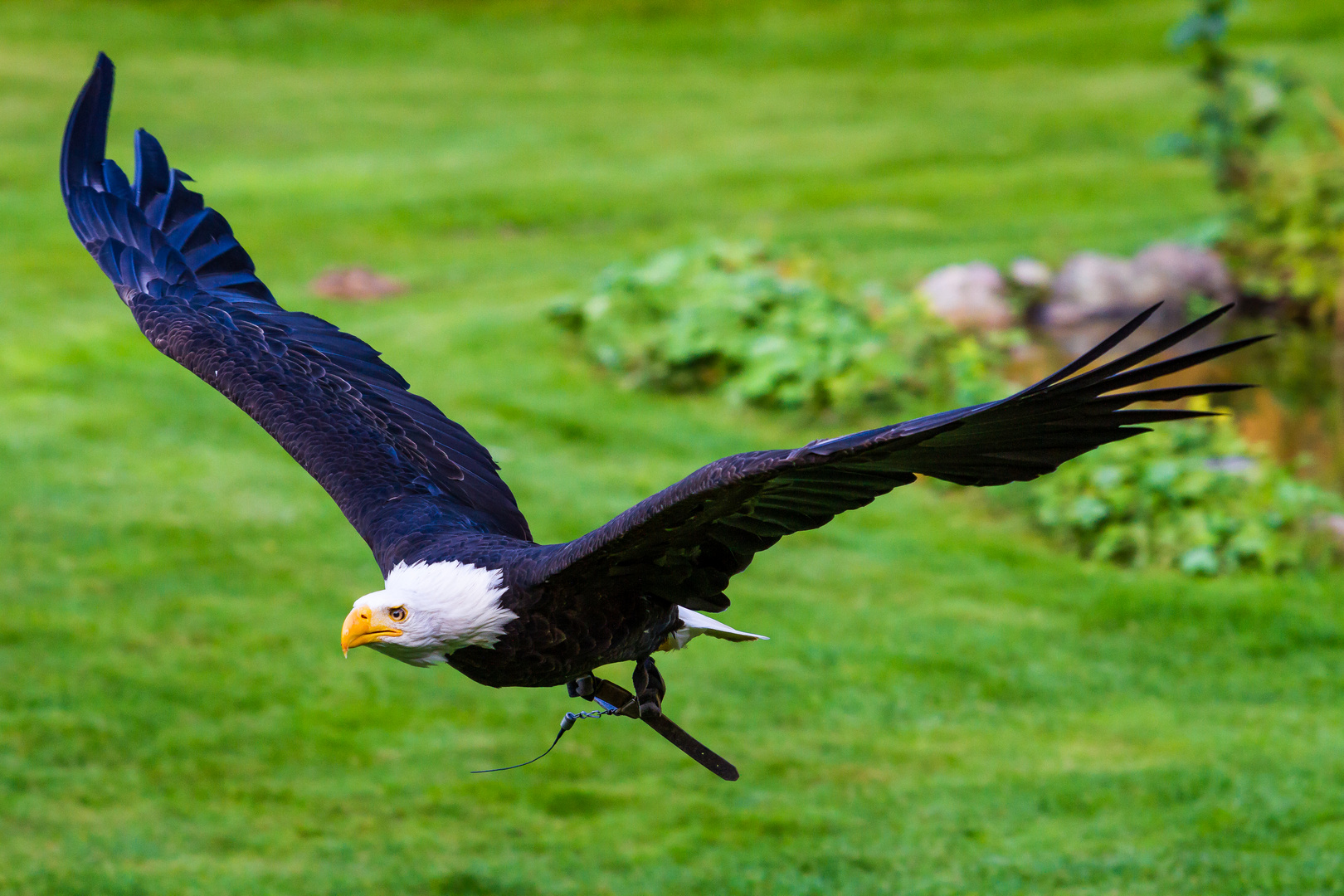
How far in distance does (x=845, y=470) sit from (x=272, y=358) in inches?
70.3

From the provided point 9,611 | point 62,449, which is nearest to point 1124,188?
point 62,449

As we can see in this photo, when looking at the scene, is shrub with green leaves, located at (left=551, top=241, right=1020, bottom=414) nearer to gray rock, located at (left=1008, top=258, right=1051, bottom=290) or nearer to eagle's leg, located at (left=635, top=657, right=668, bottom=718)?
gray rock, located at (left=1008, top=258, right=1051, bottom=290)

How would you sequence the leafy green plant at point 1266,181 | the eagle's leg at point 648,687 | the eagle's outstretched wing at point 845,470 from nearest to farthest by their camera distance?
1. the eagle's outstretched wing at point 845,470
2. the eagle's leg at point 648,687
3. the leafy green plant at point 1266,181

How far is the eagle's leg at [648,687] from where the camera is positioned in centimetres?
330

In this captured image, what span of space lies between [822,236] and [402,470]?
32.2ft

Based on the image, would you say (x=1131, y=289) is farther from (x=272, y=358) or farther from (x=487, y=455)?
(x=272, y=358)

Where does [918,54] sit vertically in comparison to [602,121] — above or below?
above

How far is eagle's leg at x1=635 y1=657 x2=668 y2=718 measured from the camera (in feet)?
10.8

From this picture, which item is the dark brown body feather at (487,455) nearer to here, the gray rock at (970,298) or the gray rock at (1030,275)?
the gray rock at (970,298)

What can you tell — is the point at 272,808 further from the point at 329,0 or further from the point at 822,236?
the point at 329,0

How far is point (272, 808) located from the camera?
18.7ft

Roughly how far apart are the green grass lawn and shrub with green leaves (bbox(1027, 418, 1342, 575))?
0.65 feet

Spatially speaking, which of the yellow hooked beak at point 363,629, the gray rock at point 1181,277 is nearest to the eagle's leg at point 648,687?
the yellow hooked beak at point 363,629

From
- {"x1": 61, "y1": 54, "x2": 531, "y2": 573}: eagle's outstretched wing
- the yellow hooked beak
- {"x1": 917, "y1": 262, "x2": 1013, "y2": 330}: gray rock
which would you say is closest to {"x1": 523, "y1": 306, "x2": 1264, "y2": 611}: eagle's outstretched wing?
the yellow hooked beak
